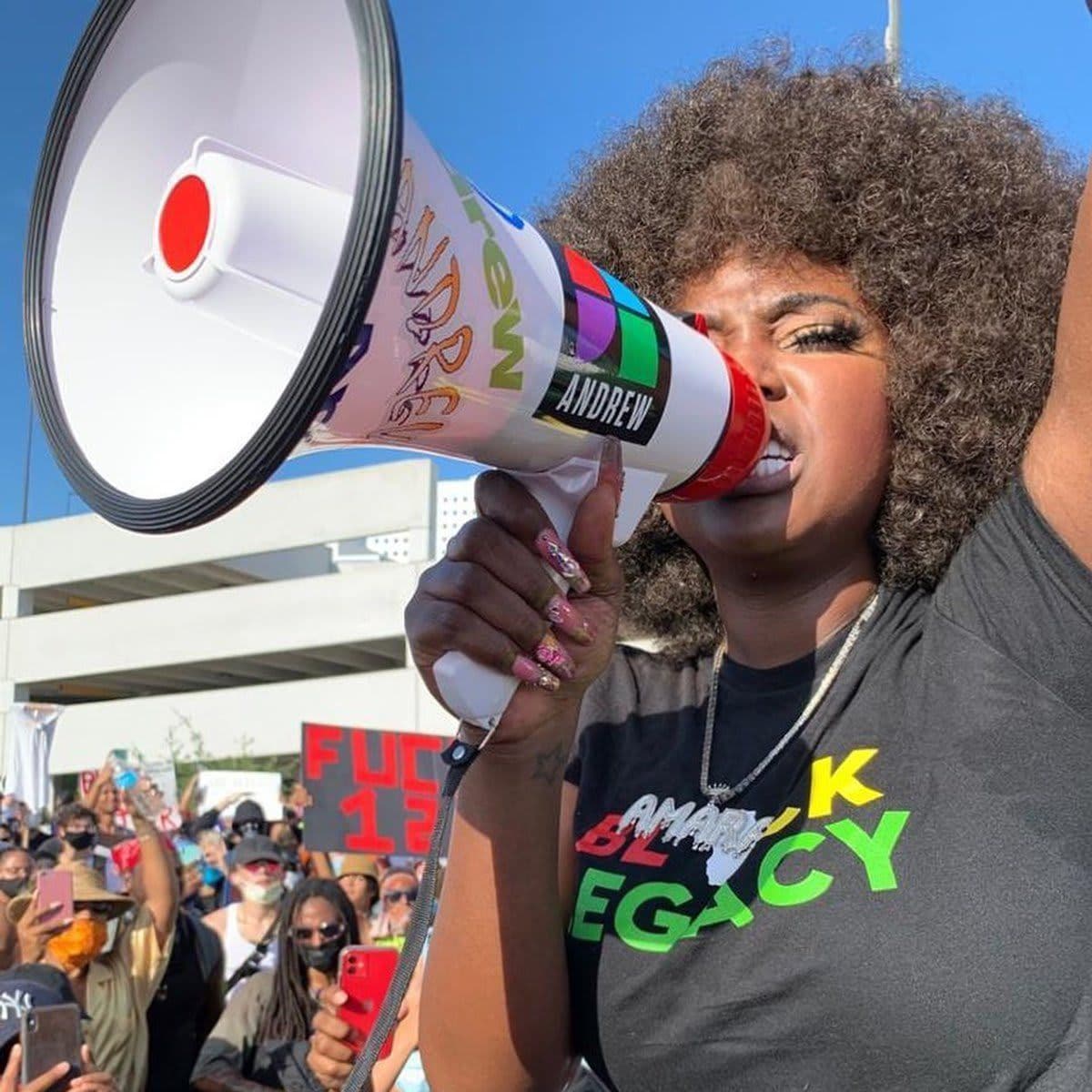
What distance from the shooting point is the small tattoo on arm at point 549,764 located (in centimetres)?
148

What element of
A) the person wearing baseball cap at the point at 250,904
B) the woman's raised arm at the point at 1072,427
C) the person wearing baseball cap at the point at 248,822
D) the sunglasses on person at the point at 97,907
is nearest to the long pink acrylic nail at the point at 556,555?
the woman's raised arm at the point at 1072,427

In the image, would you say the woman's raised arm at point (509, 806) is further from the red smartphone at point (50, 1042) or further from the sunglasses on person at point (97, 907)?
the sunglasses on person at point (97, 907)

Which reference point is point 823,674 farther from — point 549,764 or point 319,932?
point 319,932

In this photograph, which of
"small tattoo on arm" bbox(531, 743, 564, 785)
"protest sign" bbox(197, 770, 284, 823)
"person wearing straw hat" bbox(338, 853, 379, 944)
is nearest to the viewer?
"small tattoo on arm" bbox(531, 743, 564, 785)

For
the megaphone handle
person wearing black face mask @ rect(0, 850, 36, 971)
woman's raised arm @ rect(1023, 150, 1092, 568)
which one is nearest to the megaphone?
the megaphone handle

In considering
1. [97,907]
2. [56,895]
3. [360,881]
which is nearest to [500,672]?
[56,895]

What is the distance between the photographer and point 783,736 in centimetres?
152

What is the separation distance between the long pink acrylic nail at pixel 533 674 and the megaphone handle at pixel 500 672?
0.01 meters

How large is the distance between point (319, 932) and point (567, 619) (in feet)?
11.6

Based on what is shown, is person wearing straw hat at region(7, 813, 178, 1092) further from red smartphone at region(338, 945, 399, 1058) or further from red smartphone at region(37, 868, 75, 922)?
red smartphone at region(338, 945, 399, 1058)

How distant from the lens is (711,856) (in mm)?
1449

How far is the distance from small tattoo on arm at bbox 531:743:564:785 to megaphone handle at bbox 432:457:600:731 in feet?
0.38

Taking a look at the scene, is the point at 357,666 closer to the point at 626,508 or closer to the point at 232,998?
the point at 232,998

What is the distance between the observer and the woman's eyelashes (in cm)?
163
